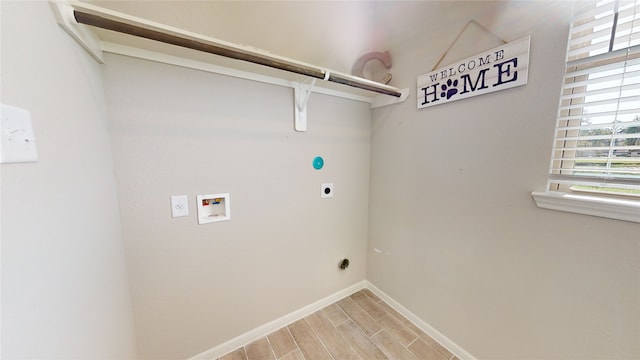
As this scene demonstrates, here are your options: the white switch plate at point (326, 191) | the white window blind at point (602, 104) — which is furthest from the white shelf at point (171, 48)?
the white window blind at point (602, 104)

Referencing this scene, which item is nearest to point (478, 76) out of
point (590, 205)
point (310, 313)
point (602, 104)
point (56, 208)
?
point (602, 104)

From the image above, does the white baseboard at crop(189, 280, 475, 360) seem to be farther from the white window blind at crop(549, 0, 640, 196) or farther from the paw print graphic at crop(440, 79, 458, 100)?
the paw print graphic at crop(440, 79, 458, 100)

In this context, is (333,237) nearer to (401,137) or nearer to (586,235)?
(401,137)

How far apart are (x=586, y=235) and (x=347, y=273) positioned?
150cm

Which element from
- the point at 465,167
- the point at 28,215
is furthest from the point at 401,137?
the point at 28,215

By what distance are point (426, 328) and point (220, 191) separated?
177cm

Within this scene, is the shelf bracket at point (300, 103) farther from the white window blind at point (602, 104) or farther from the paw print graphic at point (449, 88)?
the white window blind at point (602, 104)

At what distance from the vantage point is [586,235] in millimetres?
848

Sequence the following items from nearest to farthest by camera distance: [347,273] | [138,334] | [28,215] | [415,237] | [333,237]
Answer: [28,215]
[138,334]
[415,237]
[333,237]
[347,273]

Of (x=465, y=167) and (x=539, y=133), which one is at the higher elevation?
(x=539, y=133)

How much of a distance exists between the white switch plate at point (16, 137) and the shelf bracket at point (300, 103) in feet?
3.58

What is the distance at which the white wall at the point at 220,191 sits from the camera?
1.02m

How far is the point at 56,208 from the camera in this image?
0.61 m

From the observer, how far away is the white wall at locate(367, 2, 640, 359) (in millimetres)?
845
